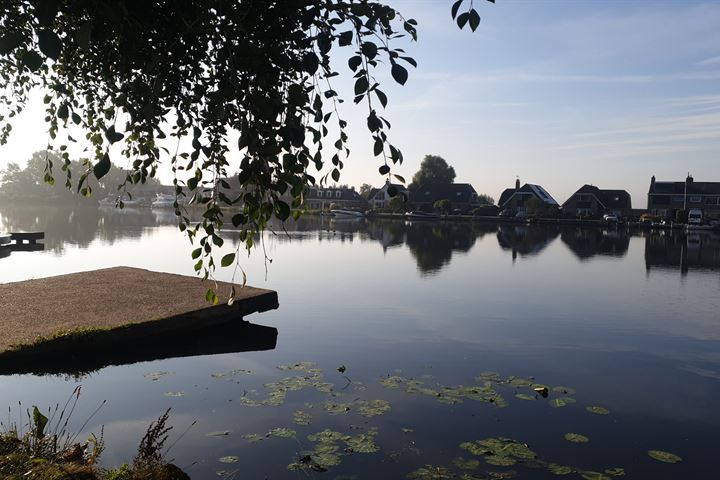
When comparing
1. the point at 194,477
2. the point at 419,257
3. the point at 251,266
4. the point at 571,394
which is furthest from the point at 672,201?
the point at 194,477

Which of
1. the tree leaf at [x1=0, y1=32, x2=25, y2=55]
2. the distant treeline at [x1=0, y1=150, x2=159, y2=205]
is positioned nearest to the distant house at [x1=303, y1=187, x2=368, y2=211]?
the distant treeline at [x1=0, y1=150, x2=159, y2=205]

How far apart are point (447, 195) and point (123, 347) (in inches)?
3747

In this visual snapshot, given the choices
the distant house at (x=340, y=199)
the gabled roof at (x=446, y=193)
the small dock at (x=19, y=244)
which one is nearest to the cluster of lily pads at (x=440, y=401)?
the small dock at (x=19, y=244)

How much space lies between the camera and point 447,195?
10219 centimetres

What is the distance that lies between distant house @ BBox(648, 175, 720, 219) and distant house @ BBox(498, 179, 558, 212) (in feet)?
50.6

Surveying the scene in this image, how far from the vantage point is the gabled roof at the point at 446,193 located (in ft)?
333

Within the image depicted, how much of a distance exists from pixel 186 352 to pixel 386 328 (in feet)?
16.5

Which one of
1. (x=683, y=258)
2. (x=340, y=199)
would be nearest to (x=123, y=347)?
(x=683, y=258)

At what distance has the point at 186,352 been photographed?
10.3 m

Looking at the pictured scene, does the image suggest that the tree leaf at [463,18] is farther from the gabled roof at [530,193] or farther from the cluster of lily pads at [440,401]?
the gabled roof at [530,193]

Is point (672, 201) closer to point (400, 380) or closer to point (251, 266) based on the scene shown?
point (251, 266)

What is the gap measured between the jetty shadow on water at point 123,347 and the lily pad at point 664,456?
6.98 metres

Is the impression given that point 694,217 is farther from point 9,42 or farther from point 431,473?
point 9,42

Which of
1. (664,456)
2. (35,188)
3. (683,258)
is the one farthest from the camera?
(35,188)
